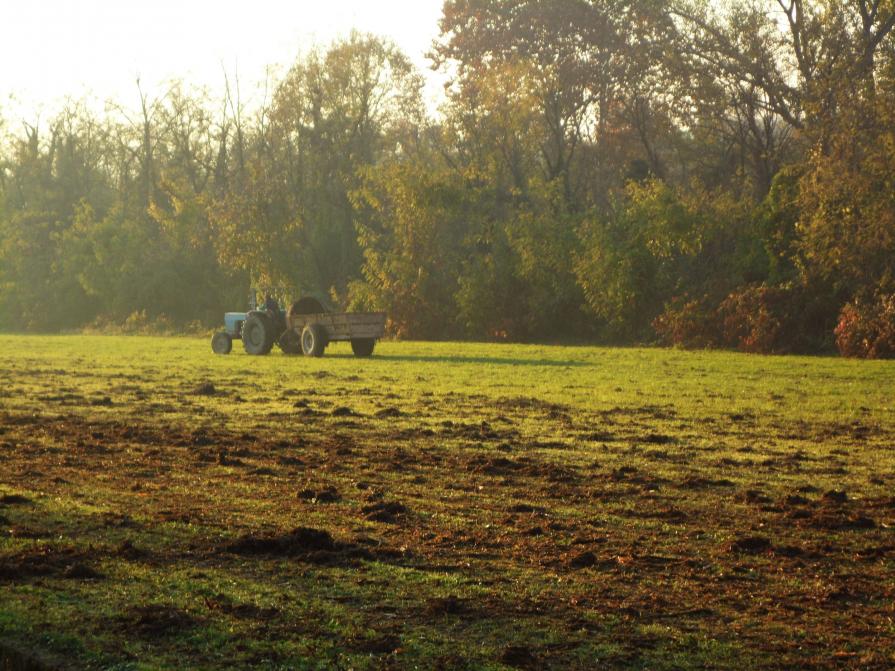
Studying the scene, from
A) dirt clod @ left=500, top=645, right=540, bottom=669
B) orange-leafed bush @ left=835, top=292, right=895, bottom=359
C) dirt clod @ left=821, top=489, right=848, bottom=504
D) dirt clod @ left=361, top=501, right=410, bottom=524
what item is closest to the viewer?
dirt clod @ left=500, top=645, right=540, bottom=669

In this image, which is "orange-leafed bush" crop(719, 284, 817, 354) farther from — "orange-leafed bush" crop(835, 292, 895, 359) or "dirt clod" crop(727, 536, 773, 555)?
"dirt clod" crop(727, 536, 773, 555)

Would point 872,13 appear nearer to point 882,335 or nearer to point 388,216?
point 882,335

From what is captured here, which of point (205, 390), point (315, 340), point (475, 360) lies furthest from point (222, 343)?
point (205, 390)

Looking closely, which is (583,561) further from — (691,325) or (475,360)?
(691,325)

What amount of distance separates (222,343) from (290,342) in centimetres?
261

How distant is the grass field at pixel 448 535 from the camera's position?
5754 millimetres

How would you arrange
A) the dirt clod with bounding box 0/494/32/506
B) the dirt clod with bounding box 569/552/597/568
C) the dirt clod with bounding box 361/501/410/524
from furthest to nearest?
the dirt clod with bounding box 0/494/32/506
the dirt clod with bounding box 361/501/410/524
the dirt clod with bounding box 569/552/597/568

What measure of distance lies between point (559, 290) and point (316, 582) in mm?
34693

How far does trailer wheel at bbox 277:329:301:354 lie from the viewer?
33.2m

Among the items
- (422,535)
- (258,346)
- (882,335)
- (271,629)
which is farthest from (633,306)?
(271,629)

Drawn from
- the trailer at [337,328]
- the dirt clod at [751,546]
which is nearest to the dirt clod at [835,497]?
the dirt clod at [751,546]

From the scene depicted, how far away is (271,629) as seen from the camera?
5.91 m

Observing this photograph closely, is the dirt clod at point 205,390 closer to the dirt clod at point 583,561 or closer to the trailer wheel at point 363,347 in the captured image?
the trailer wheel at point 363,347

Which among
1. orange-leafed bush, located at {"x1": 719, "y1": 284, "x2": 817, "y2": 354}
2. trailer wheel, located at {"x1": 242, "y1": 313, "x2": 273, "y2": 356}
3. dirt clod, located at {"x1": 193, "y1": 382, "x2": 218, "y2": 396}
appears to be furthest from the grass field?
orange-leafed bush, located at {"x1": 719, "y1": 284, "x2": 817, "y2": 354}
